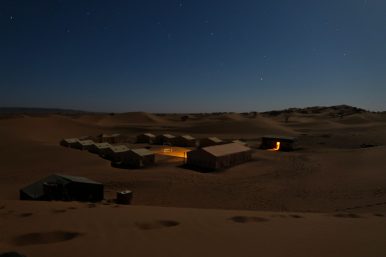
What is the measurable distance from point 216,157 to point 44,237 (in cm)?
2317

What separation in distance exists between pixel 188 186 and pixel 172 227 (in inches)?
584

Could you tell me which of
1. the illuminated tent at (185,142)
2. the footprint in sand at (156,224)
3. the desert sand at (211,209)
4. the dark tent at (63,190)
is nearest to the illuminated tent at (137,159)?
the desert sand at (211,209)

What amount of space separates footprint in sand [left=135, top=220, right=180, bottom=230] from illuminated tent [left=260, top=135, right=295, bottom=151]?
36880 mm

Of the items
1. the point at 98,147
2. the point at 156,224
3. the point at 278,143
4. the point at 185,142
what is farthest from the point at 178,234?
the point at 185,142

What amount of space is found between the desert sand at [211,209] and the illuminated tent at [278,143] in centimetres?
418

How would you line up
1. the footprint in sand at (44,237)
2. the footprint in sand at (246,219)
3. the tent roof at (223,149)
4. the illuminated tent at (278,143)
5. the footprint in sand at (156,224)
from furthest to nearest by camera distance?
the illuminated tent at (278,143), the tent roof at (223,149), the footprint in sand at (246,219), the footprint in sand at (156,224), the footprint in sand at (44,237)

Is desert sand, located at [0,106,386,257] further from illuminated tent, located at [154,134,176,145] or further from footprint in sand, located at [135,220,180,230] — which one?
illuminated tent, located at [154,134,176,145]

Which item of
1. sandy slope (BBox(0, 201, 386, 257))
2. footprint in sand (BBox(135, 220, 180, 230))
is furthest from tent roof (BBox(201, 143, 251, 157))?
footprint in sand (BBox(135, 220, 180, 230))

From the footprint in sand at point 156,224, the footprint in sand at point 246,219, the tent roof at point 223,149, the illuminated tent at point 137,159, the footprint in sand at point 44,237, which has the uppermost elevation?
the footprint in sand at point 44,237

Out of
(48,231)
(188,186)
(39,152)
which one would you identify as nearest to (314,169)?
(188,186)

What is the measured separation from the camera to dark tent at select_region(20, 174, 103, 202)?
14.4m

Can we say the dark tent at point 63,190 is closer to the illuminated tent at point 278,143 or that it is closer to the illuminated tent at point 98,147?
the illuminated tent at point 98,147

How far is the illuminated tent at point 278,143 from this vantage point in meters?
41.7

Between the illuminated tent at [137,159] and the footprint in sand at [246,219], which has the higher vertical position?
the footprint in sand at [246,219]
